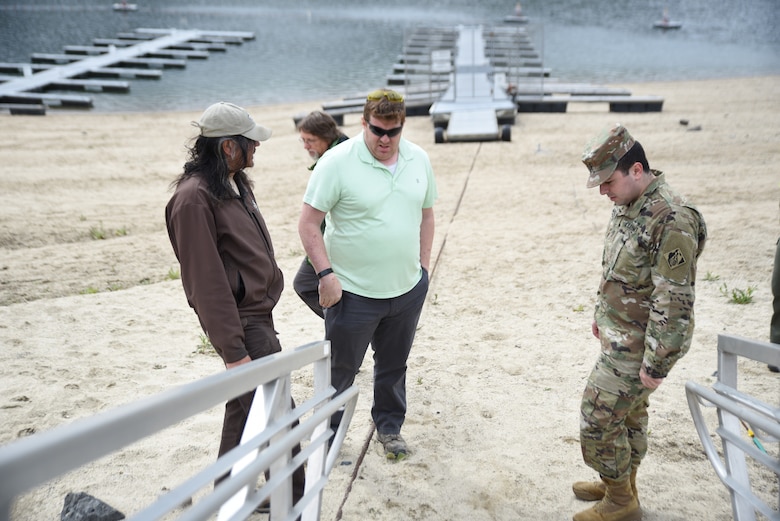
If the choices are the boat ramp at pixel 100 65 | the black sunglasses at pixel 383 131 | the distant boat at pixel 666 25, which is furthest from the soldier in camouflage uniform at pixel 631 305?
the distant boat at pixel 666 25

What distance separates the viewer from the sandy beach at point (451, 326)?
3.46 m

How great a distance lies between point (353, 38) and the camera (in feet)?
117

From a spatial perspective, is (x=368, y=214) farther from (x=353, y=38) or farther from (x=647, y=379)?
(x=353, y=38)

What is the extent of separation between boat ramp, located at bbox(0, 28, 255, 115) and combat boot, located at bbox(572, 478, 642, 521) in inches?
760

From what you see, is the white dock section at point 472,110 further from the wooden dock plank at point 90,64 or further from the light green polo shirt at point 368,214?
the wooden dock plank at point 90,64

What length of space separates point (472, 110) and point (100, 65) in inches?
748

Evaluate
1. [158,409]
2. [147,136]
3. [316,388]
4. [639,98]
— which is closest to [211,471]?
[158,409]

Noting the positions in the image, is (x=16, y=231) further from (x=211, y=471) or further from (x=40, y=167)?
(x=211, y=471)

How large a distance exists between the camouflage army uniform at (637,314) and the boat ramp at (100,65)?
19226 millimetres

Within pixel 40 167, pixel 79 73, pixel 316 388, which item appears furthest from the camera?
pixel 79 73

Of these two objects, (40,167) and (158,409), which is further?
(40,167)

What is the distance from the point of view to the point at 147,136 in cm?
1525

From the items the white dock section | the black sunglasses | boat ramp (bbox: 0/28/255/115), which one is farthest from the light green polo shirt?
boat ramp (bbox: 0/28/255/115)

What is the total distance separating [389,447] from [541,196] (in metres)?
6.23
